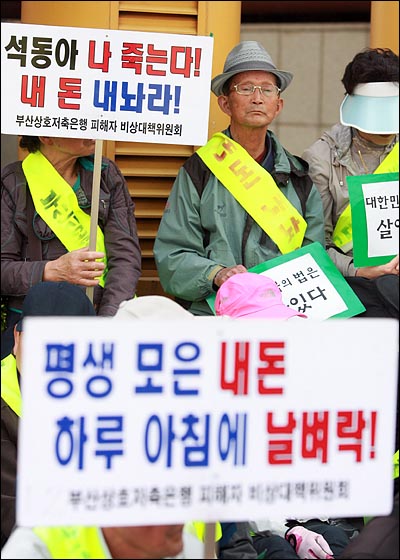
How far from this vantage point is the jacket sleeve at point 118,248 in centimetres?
440

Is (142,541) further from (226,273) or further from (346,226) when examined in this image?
(346,226)

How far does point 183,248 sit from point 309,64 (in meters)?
4.08

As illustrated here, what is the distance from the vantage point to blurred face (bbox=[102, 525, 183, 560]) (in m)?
2.74

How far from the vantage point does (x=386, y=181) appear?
4.28 metres

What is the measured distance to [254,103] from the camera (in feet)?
15.2

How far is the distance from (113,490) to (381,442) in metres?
0.62

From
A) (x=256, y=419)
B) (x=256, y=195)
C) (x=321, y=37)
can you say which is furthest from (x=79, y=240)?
(x=321, y=37)

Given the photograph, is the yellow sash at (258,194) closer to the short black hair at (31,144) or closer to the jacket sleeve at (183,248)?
the jacket sleeve at (183,248)

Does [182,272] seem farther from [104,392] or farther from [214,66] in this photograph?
[104,392]

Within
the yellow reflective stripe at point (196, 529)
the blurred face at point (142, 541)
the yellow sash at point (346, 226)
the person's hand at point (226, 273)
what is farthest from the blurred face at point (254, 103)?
the blurred face at point (142, 541)

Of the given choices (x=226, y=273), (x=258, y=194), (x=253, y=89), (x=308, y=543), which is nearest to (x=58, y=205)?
(x=226, y=273)

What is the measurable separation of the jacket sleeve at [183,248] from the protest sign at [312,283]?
0.20 m

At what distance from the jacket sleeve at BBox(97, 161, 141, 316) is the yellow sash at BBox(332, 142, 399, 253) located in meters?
0.79

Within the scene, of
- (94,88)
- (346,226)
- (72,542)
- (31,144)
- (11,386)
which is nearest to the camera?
(72,542)
